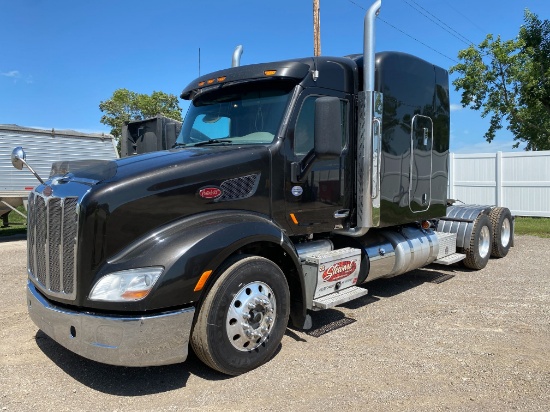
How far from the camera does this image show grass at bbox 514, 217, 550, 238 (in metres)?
12.4

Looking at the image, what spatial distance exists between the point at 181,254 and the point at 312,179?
1823 millimetres

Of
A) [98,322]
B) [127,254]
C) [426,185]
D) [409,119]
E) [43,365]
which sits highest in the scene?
[409,119]

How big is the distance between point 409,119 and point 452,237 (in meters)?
2.44

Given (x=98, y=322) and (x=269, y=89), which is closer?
(x=98, y=322)

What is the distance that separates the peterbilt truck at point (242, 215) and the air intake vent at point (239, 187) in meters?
0.01

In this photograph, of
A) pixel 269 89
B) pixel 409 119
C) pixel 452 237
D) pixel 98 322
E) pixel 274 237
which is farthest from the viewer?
pixel 452 237

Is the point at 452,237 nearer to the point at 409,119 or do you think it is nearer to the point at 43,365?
the point at 409,119

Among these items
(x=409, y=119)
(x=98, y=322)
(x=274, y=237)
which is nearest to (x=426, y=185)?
(x=409, y=119)

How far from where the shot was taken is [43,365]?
3959 mm

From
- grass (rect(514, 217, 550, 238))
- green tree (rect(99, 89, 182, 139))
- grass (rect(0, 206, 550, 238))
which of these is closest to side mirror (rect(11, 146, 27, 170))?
grass (rect(0, 206, 550, 238))

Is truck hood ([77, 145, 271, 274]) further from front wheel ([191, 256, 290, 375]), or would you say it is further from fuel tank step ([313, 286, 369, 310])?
fuel tank step ([313, 286, 369, 310])

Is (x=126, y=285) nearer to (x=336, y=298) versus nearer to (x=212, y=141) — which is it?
(x=212, y=141)

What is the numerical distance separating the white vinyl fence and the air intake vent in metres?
14.3

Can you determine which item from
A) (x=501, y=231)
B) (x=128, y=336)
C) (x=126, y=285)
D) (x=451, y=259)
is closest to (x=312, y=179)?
(x=126, y=285)
